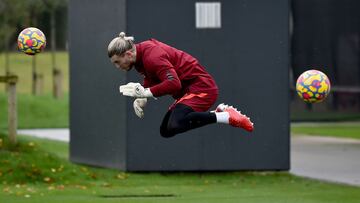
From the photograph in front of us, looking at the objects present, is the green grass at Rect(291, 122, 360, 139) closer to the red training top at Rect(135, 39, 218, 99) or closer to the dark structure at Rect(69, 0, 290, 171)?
the dark structure at Rect(69, 0, 290, 171)

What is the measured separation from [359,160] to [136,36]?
5450mm

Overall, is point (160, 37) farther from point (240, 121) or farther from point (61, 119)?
point (61, 119)

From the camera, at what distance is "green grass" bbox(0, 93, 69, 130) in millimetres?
27281

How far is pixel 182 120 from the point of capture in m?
10.2

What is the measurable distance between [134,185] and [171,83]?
5173mm

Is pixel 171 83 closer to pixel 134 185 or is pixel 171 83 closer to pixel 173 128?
pixel 173 128

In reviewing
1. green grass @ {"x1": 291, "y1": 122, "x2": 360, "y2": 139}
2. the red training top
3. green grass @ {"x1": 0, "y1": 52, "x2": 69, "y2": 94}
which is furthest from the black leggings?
green grass @ {"x1": 0, "y1": 52, "x2": 69, "y2": 94}

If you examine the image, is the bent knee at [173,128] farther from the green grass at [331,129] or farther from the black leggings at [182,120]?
the green grass at [331,129]

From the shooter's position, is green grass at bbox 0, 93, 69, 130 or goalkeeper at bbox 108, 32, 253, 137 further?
green grass at bbox 0, 93, 69, 130

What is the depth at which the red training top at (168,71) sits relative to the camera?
967cm

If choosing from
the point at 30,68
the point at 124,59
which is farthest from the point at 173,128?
the point at 30,68

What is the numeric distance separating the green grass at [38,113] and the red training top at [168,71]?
54.3ft

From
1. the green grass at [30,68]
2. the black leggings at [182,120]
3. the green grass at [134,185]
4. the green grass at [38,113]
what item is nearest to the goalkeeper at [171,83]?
the black leggings at [182,120]

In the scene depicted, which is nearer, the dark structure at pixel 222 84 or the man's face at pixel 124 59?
the man's face at pixel 124 59
